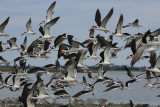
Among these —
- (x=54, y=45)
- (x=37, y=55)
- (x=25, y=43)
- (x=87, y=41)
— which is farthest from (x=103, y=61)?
(x=25, y=43)

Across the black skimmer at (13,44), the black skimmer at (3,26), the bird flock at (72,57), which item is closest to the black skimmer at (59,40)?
the bird flock at (72,57)

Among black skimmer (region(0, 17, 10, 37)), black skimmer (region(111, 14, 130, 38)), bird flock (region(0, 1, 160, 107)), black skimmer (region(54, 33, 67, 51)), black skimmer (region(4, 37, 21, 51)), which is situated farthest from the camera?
black skimmer (region(4, 37, 21, 51))

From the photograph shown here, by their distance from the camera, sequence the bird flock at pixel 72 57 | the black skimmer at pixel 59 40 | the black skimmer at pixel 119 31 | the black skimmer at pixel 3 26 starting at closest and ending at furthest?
1. the bird flock at pixel 72 57
2. the black skimmer at pixel 119 31
3. the black skimmer at pixel 59 40
4. the black skimmer at pixel 3 26

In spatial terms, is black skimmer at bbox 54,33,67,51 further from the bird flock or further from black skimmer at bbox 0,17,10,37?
black skimmer at bbox 0,17,10,37

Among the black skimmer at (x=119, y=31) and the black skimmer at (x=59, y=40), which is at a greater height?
the black skimmer at (x=119, y=31)

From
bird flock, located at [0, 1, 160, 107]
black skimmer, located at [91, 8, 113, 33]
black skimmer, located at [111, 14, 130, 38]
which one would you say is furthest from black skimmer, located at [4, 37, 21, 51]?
black skimmer, located at [111, 14, 130, 38]

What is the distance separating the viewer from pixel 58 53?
66.6 ft

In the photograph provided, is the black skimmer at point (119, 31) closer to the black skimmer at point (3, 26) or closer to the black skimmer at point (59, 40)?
the black skimmer at point (59, 40)

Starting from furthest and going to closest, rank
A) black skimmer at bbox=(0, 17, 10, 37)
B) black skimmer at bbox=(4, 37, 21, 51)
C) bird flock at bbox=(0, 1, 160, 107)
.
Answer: black skimmer at bbox=(4, 37, 21, 51), black skimmer at bbox=(0, 17, 10, 37), bird flock at bbox=(0, 1, 160, 107)

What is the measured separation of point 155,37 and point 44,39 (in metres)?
7.06

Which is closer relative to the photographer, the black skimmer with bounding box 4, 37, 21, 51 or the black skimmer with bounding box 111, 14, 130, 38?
the black skimmer with bounding box 111, 14, 130, 38

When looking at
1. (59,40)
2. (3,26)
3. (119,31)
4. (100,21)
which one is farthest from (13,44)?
(119,31)

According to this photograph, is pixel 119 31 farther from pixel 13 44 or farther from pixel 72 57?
pixel 13 44

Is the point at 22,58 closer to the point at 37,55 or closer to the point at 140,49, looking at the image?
the point at 37,55
